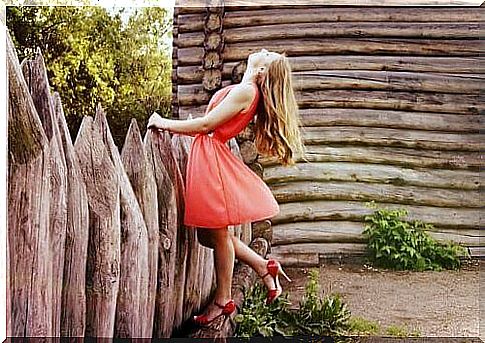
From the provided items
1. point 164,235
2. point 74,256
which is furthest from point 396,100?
point 74,256

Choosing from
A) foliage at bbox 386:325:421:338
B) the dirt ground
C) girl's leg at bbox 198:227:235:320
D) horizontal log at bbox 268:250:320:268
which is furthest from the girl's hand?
foliage at bbox 386:325:421:338

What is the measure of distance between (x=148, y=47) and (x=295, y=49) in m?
0.70

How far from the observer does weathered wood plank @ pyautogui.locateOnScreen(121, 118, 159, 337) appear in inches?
119

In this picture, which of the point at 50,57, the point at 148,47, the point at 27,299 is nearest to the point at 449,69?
the point at 148,47

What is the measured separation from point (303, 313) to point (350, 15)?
1442mm

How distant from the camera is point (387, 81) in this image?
11.3 ft

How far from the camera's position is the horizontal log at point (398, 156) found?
11.3ft

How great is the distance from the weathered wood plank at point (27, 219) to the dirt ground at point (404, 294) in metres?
1.26

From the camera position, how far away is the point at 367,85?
3.44 m

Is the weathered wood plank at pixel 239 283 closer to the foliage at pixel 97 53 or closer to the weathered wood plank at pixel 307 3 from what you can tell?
the foliage at pixel 97 53

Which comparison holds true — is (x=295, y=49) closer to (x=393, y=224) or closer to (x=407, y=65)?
(x=407, y=65)

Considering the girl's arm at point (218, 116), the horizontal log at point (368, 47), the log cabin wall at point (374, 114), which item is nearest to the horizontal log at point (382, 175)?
the log cabin wall at point (374, 114)

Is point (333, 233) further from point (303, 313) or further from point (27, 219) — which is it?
point (27, 219)

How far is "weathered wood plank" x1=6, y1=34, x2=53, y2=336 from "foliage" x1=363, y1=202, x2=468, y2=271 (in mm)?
1569
